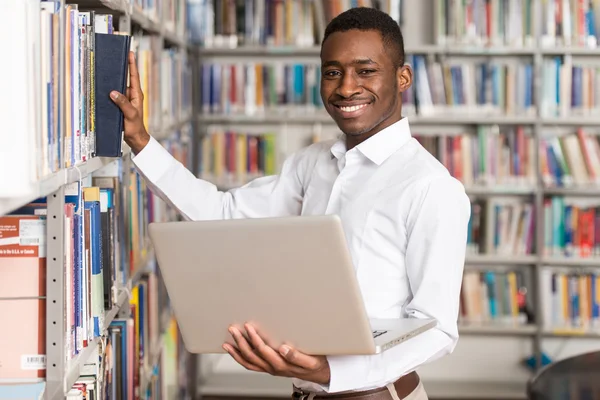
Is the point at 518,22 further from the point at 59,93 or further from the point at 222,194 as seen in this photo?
the point at 59,93

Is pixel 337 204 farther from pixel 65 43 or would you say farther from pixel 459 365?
pixel 459 365

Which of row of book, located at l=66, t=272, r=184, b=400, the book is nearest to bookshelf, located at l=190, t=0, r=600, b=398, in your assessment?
row of book, located at l=66, t=272, r=184, b=400

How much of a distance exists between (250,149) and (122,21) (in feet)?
7.58

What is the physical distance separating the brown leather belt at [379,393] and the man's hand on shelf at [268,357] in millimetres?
182

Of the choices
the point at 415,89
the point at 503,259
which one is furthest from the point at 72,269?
the point at 503,259

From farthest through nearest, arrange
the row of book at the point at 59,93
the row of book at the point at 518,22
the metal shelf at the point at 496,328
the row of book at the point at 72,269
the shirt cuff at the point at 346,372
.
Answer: the metal shelf at the point at 496,328 → the row of book at the point at 518,22 → the shirt cuff at the point at 346,372 → the row of book at the point at 72,269 → the row of book at the point at 59,93

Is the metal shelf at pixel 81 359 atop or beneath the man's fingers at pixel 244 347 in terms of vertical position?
beneath

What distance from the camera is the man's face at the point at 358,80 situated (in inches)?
69.4

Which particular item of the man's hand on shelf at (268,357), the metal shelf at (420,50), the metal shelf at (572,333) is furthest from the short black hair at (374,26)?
the metal shelf at (572,333)

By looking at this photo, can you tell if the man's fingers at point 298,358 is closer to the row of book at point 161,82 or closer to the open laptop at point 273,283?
the open laptop at point 273,283

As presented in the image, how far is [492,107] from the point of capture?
4328mm

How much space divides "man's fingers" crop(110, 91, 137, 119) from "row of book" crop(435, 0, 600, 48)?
9.03 ft

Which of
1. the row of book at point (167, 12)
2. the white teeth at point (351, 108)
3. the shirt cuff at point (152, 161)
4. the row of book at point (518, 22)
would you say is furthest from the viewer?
the row of book at point (518, 22)

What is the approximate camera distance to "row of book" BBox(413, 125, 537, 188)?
169 inches
